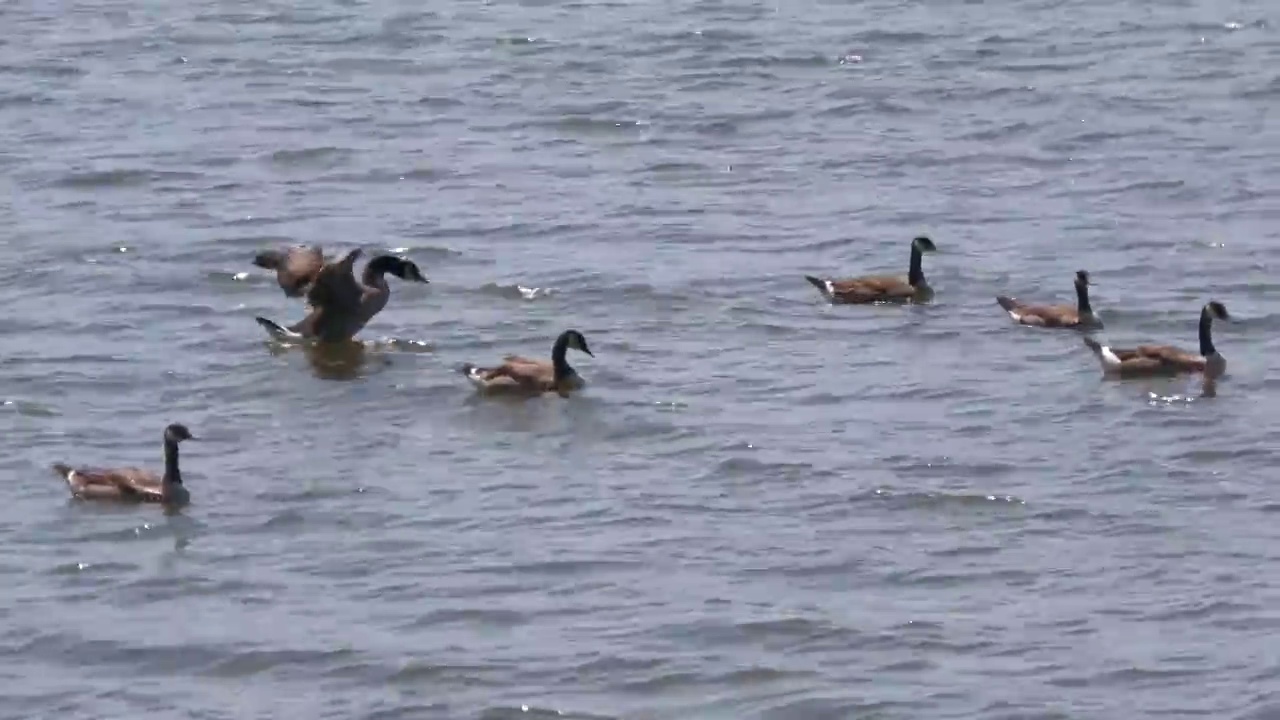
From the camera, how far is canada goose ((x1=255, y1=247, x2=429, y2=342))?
19250mm

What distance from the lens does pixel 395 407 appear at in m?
17.6

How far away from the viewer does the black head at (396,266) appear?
64.3ft

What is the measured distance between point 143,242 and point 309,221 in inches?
52.1

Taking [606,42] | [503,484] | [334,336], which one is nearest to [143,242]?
[334,336]

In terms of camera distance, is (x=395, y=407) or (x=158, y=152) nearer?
(x=395, y=407)

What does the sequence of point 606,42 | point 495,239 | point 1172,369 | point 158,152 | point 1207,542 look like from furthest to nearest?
1. point 606,42
2. point 158,152
3. point 495,239
4. point 1172,369
5. point 1207,542

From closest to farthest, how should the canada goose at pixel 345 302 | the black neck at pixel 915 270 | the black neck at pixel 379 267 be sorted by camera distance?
the canada goose at pixel 345 302
the black neck at pixel 379 267
the black neck at pixel 915 270

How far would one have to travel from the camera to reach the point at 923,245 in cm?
2025

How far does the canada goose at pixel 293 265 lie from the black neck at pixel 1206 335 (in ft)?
19.0

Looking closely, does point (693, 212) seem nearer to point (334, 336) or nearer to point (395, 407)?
point (334, 336)

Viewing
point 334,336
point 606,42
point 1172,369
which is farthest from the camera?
point 606,42

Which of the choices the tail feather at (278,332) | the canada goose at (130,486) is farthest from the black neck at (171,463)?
the tail feather at (278,332)

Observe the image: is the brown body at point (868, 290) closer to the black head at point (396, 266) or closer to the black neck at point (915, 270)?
the black neck at point (915, 270)

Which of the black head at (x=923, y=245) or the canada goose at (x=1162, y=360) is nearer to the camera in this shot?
the canada goose at (x=1162, y=360)
